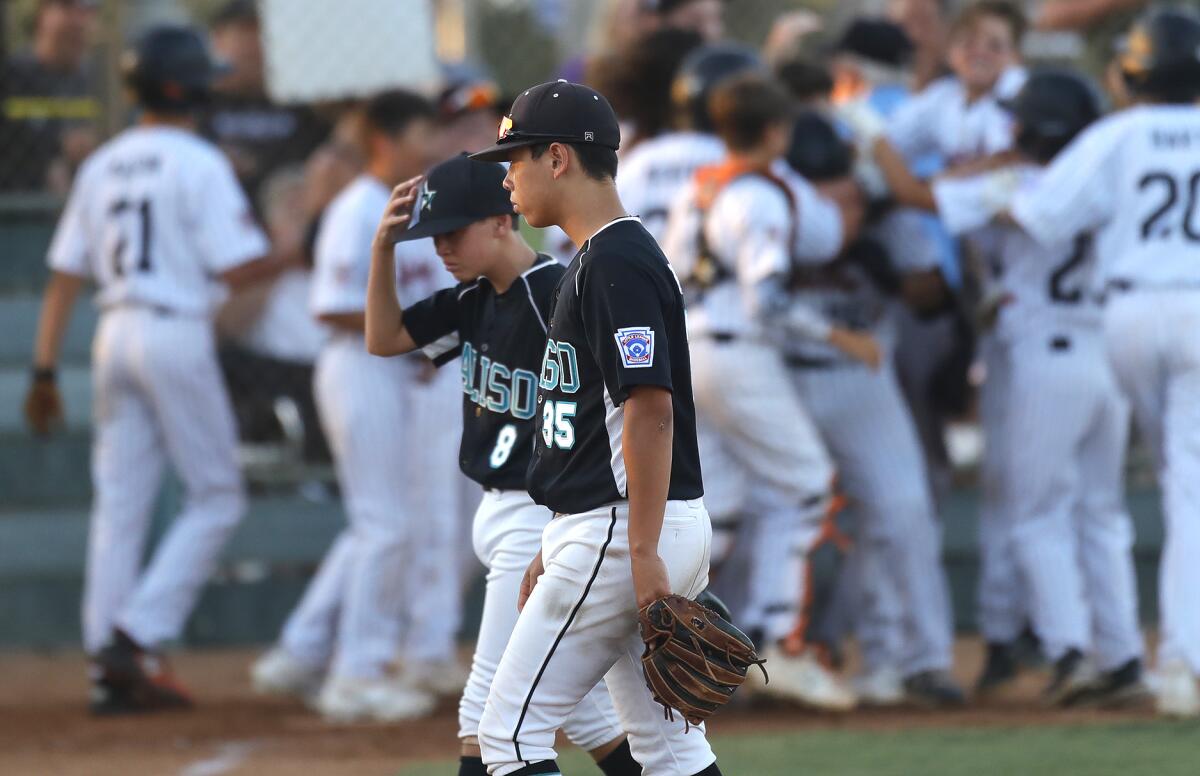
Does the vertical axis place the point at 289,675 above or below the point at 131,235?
below

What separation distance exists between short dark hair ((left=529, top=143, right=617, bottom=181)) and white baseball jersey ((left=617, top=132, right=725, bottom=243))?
9.80 feet

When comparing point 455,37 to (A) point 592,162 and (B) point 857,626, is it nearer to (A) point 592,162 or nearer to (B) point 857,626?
(B) point 857,626

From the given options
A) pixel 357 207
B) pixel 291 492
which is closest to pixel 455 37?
pixel 291 492

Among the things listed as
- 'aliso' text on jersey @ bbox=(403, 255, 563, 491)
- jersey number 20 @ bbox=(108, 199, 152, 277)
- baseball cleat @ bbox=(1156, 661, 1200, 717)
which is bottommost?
baseball cleat @ bbox=(1156, 661, 1200, 717)

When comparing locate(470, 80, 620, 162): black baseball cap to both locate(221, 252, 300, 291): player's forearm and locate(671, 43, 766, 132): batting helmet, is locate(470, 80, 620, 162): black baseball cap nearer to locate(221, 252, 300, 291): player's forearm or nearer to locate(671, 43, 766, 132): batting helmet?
locate(671, 43, 766, 132): batting helmet

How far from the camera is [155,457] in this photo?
6828 millimetres

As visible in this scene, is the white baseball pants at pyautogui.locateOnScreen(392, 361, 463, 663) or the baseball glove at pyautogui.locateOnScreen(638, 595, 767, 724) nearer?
the baseball glove at pyautogui.locateOnScreen(638, 595, 767, 724)

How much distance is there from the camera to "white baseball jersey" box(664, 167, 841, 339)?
19.5 feet

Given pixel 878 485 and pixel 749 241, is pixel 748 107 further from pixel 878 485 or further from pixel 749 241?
pixel 878 485

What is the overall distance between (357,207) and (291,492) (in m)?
2.21

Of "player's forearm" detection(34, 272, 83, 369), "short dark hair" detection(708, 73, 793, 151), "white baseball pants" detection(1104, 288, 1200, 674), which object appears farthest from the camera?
"player's forearm" detection(34, 272, 83, 369)

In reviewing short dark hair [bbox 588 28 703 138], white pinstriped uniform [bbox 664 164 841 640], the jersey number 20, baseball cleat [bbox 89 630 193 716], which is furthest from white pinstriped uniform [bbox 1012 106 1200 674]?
baseball cleat [bbox 89 630 193 716]

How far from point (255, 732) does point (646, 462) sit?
334 centimetres

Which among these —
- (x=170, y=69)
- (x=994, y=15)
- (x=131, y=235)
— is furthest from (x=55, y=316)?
(x=994, y=15)
